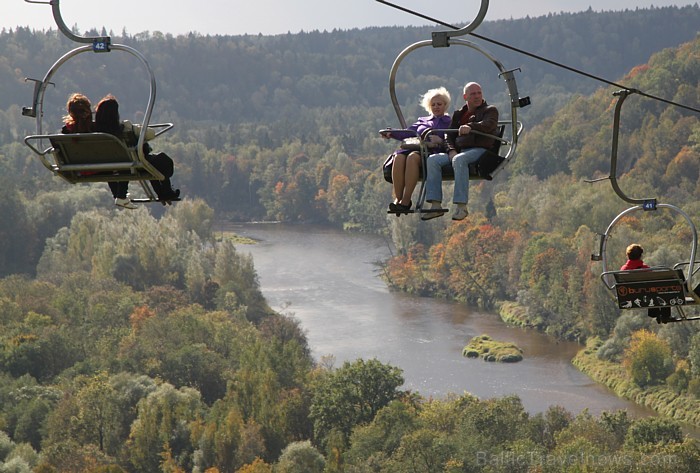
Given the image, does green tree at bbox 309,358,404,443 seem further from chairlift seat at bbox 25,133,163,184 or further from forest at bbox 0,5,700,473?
chairlift seat at bbox 25,133,163,184

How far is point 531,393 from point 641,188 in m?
48.1

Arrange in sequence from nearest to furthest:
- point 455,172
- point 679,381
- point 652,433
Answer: point 455,172, point 652,433, point 679,381

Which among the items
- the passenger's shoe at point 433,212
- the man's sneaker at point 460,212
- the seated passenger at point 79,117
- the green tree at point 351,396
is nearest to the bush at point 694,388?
the green tree at point 351,396

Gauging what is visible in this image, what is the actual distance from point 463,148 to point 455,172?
0.42 m

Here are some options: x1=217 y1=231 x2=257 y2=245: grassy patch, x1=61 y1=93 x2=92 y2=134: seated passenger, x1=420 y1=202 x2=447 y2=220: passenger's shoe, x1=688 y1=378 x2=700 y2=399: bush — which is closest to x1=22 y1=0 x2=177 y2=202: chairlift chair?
x1=61 y1=93 x2=92 y2=134: seated passenger

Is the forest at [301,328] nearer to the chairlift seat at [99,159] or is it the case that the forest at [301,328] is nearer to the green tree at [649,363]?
the green tree at [649,363]

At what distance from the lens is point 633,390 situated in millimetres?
61750

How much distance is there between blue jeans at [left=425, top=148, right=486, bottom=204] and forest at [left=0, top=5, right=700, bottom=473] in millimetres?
30944

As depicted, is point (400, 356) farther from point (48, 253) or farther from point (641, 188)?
point (641, 188)

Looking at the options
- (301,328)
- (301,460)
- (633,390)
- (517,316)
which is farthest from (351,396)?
(517,316)

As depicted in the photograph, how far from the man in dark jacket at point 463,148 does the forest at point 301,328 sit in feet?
101

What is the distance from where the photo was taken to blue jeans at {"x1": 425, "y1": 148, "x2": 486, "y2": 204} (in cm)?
1388

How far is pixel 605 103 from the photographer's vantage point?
13250 centimetres

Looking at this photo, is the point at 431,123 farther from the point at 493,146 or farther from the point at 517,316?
the point at 517,316
